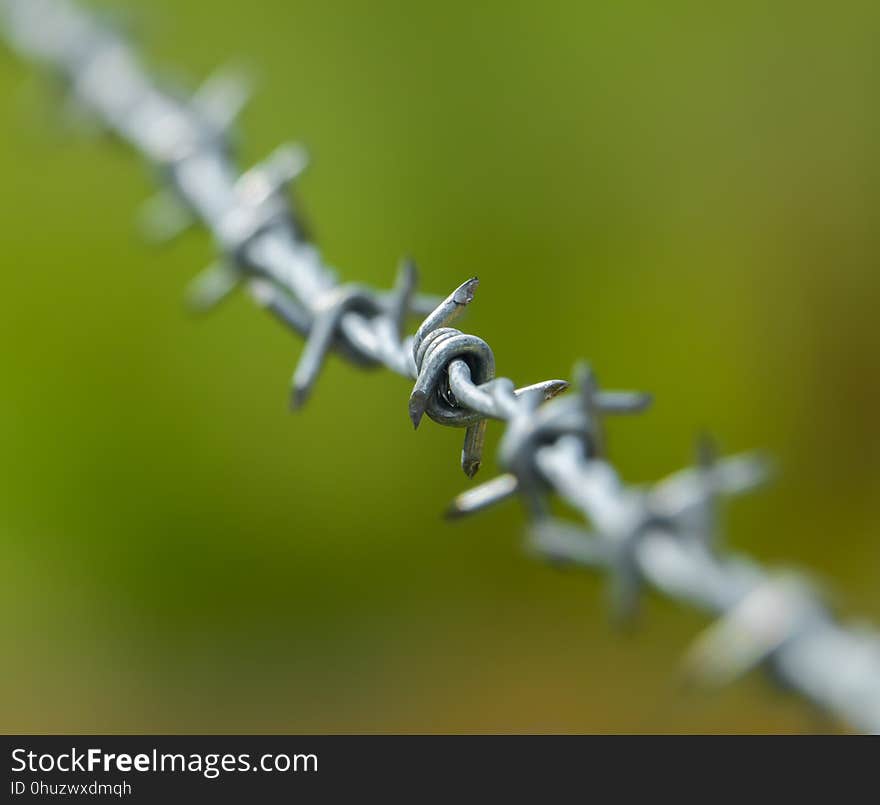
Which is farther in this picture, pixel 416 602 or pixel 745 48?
pixel 745 48

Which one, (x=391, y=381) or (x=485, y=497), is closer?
(x=485, y=497)

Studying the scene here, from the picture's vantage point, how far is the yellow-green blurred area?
7.32 feet

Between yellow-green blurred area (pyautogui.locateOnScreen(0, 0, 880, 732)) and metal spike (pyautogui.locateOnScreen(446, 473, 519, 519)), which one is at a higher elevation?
yellow-green blurred area (pyautogui.locateOnScreen(0, 0, 880, 732))

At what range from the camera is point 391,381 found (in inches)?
82.1

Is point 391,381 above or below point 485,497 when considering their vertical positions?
above

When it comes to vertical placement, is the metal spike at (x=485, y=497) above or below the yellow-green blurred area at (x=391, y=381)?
below

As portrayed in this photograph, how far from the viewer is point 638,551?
0.59 meters

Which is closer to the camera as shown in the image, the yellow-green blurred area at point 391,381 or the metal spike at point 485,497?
the metal spike at point 485,497

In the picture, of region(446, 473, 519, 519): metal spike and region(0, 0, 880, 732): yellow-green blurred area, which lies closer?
region(446, 473, 519, 519): metal spike

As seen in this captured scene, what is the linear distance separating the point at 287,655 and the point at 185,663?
0.20m

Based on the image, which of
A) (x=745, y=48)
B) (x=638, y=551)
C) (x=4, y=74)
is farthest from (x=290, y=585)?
(x=638, y=551)

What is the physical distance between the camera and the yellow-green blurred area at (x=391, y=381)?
2.23 meters
